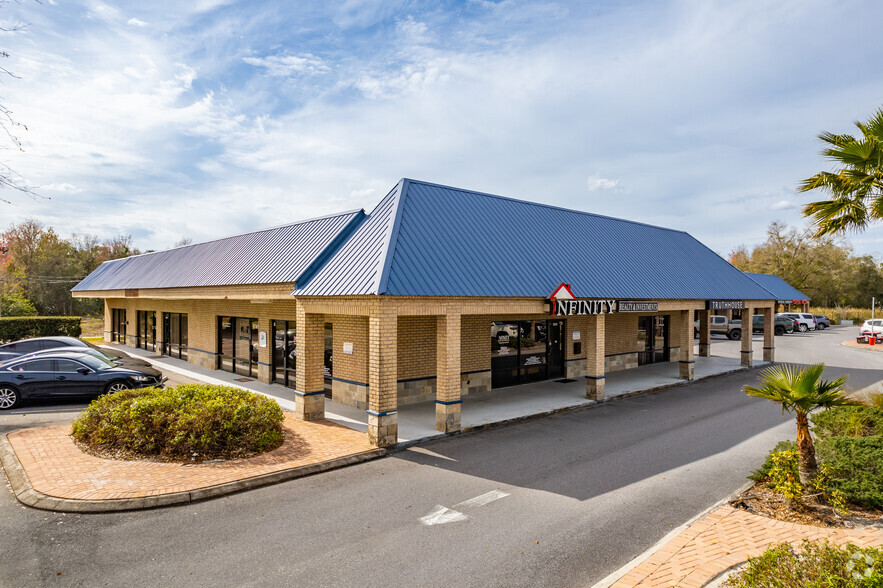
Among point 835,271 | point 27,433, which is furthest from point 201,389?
point 835,271

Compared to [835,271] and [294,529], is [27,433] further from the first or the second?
[835,271]

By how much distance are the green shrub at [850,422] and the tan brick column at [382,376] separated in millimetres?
8234

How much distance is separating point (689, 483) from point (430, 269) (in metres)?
7.00

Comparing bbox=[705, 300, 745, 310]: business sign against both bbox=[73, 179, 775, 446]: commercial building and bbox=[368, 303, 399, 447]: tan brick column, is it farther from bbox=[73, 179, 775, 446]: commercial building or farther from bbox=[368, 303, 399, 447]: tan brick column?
bbox=[368, 303, 399, 447]: tan brick column

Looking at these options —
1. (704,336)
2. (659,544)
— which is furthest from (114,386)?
(704,336)

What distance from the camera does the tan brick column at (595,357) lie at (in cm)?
1555

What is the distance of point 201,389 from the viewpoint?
36.8 feet

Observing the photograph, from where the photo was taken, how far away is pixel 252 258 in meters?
17.8

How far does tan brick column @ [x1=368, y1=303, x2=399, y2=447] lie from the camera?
34.7 feet

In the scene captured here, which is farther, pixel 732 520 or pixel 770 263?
pixel 770 263

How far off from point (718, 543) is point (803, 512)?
6.43ft

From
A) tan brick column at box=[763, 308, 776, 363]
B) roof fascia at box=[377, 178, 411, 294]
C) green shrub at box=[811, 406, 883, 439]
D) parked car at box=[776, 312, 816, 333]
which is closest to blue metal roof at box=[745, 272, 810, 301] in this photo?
parked car at box=[776, 312, 816, 333]

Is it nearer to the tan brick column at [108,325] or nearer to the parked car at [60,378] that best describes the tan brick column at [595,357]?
the parked car at [60,378]

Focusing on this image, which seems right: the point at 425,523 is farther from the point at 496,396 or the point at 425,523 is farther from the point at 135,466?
the point at 496,396
